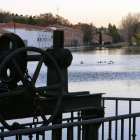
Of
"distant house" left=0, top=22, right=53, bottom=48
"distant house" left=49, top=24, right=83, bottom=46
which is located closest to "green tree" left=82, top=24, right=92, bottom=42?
"distant house" left=49, top=24, right=83, bottom=46

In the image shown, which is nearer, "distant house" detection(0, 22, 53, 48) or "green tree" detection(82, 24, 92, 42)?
"distant house" detection(0, 22, 53, 48)

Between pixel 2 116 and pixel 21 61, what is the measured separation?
30.3 inches

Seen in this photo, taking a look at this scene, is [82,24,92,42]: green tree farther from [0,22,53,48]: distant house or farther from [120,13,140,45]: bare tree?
[0,22,53,48]: distant house

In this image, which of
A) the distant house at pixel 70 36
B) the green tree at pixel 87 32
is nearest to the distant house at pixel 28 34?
the distant house at pixel 70 36

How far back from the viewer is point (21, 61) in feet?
19.5

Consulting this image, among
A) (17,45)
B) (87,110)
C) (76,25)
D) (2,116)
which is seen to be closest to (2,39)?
(17,45)

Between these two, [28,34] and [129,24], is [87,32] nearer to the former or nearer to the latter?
[129,24]

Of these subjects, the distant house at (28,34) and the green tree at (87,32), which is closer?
the distant house at (28,34)

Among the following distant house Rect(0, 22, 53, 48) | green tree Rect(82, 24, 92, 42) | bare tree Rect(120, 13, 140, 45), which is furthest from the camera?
green tree Rect(82, 24, 92, 42)

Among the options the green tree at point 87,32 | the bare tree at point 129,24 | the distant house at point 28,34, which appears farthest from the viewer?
the green tree at point 87,32

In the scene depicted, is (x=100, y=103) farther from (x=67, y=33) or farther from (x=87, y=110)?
(x=67, y=33)

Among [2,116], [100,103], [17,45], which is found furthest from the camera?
[100,103]

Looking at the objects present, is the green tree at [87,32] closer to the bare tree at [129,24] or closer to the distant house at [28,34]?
the bare tree at [129,24]

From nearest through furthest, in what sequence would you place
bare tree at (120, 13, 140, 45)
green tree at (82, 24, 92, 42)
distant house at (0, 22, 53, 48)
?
distant house at (0, 22, 53, 48)
bare tree at (120, 13, 140, 45)
green tree at (82, 24, 92, 42)
